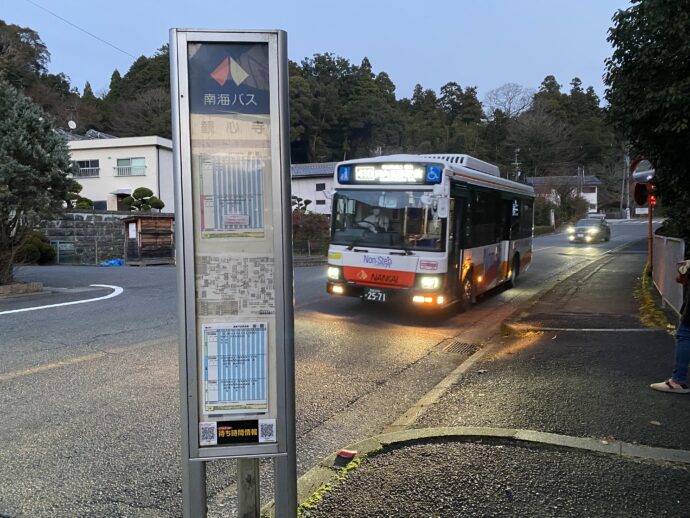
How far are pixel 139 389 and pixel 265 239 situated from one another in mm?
4116

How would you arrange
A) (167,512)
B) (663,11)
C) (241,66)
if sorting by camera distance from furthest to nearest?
(663,11) < (167,512) < (241,66)

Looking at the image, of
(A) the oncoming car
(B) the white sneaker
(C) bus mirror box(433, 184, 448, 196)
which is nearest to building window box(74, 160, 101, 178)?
(A) the oncoming car

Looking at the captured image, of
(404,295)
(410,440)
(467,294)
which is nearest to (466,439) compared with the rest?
(410,440)

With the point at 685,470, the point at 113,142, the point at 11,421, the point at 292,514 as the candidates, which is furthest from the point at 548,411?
the point at 113,142

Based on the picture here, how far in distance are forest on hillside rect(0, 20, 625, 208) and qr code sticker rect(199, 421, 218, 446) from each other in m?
52.8

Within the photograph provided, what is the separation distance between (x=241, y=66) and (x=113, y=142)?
4210 centimetres

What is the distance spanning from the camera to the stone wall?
27.9 m

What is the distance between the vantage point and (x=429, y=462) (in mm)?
3965

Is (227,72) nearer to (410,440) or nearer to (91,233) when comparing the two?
(410,440)

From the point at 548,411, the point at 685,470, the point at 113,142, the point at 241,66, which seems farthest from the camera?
the point at 113,142

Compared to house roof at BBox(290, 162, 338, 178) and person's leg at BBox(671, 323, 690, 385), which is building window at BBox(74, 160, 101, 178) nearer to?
house roof at BBox(290, 162, 338, 178)

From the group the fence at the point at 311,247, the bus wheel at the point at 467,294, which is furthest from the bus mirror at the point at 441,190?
the fence at the point at 311,247

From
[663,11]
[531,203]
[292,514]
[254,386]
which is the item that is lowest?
[292,514]

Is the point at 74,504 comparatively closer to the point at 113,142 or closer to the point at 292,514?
the point at 292,514
